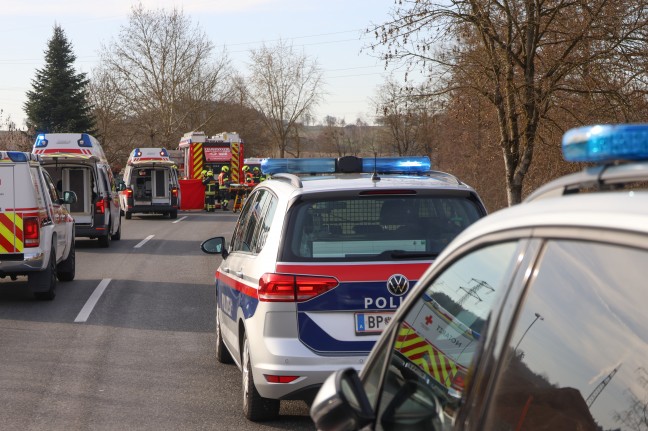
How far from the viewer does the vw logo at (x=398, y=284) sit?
20.4ft

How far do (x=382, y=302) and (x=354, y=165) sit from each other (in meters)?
1.68

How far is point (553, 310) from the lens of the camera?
2.22 metres

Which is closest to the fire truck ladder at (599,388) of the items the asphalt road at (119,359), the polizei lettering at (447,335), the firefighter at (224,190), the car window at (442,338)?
the car window at (442,338)

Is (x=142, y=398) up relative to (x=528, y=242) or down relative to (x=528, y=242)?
down

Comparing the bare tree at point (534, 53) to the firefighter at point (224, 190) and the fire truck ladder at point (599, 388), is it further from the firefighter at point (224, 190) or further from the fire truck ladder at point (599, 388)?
the firefighter at point (224, 190)

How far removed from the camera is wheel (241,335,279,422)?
6738mm

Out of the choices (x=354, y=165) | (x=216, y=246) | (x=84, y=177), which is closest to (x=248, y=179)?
(x=84, y=177)

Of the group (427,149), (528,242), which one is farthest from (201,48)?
(528,242)

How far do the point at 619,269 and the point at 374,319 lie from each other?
4255mm

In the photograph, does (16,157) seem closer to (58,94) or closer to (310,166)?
(310,166)

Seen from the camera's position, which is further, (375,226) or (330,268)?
(375,226)

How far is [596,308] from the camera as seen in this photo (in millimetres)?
2094

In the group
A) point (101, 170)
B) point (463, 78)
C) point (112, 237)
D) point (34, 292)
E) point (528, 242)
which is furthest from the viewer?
point (112, 237)

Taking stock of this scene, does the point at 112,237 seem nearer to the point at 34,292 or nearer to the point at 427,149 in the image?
the point at 34,292
